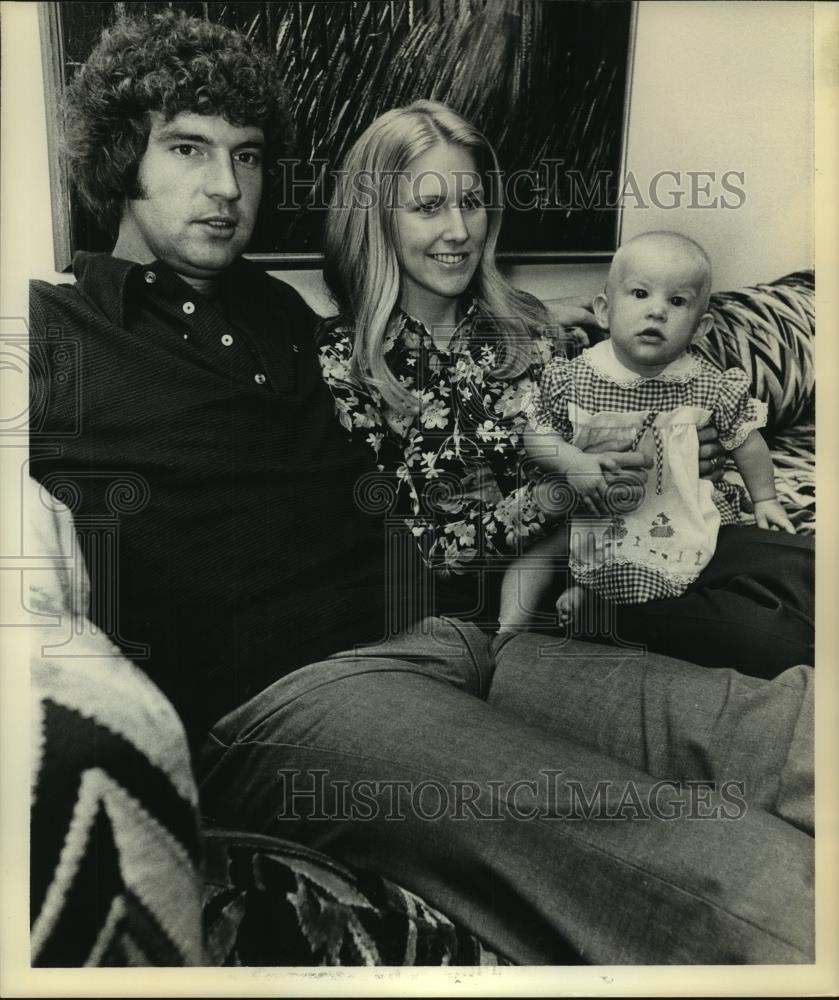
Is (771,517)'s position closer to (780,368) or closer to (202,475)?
(780,368)

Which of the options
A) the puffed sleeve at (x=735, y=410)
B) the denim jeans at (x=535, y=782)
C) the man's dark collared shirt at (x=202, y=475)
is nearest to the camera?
the denim jeans at (x=535, y=782)

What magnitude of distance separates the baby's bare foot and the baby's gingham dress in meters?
0.03

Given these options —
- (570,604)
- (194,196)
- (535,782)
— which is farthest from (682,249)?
(535,782)

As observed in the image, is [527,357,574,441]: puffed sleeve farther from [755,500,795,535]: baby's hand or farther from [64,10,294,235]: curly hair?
[64,10,294,235]: curly hair

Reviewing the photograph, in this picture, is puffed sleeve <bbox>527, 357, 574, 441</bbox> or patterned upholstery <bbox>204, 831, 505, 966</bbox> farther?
puffed sleeve <bbox>527, 357, 574, 441</bbox>

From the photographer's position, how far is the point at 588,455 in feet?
6.51

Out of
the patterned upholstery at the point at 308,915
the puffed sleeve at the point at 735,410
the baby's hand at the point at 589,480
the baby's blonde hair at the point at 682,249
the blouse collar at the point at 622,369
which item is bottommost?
the patterned upholstery at the point at 308,915

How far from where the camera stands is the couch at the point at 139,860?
184 cm

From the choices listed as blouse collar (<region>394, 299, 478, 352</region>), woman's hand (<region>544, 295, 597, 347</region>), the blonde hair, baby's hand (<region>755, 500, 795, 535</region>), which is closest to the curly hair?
the blonde hair

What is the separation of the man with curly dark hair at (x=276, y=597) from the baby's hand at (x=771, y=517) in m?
0.32

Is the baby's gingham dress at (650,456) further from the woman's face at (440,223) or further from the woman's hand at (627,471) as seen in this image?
the woman's face at (440,223)

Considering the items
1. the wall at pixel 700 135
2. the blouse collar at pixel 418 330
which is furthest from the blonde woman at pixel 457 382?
the wall at pixel 700 135

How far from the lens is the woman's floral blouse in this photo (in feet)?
6.48

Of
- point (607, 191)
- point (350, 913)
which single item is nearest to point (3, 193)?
point (607, 191)
